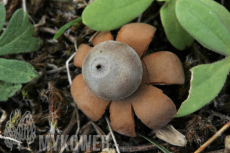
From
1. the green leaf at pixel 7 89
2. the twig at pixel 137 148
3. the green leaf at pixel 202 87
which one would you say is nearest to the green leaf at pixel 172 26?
the green leaf at pixel 202 87

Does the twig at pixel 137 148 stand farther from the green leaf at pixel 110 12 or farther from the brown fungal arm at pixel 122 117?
the green leaf at pixel 110 12

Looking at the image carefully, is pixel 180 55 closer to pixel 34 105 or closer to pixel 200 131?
pixel 200 131

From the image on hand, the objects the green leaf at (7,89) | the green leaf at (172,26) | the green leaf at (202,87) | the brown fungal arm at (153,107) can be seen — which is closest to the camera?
the green leaf at (202,87)

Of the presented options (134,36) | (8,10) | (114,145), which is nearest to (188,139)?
(114,145)

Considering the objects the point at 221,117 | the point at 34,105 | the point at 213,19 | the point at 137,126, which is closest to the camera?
the point at 213,19

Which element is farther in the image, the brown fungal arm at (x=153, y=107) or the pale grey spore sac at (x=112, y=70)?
the brown fungal arm at (x=153, y=107)
